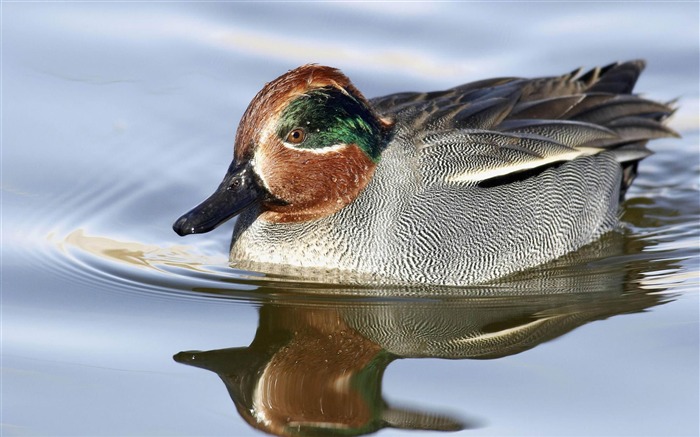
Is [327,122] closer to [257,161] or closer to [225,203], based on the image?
[257,161]

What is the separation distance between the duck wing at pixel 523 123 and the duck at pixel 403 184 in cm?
1

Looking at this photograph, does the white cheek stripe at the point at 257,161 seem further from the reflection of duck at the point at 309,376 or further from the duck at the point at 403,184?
the reflection of duck at the point at 309,376

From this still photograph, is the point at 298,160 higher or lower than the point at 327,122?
lower

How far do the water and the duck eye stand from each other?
37.0 inches

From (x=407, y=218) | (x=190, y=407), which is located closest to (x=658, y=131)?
(x=407, y=218)

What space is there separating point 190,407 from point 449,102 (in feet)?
10.6

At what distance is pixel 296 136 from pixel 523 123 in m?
1.81

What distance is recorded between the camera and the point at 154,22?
39.6 feet

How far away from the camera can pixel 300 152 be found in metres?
7.82

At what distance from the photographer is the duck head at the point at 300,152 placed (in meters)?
7.68

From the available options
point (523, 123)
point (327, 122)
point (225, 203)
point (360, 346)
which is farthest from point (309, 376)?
point (523, 123)

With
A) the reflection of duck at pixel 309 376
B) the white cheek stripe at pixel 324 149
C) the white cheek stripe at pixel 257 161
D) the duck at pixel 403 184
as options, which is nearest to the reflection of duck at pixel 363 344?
the reflection of duck at pixel 309 376

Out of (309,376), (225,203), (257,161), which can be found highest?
(257,161)

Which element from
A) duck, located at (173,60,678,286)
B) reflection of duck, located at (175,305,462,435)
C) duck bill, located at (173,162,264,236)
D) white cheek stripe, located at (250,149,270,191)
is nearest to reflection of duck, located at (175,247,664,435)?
reflection of duck, located at (175,305,462,435)
